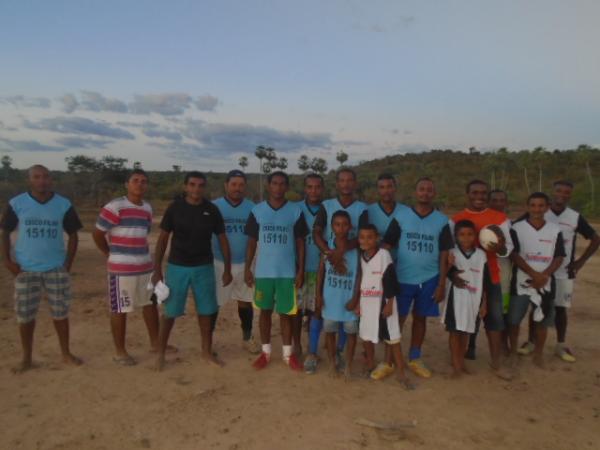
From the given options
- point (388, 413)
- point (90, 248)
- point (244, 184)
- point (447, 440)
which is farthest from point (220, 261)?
point (90, 248)

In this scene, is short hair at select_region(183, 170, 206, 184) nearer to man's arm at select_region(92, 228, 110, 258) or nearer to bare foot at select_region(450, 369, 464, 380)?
man's arm at select_region(92, 228, 110, 258)

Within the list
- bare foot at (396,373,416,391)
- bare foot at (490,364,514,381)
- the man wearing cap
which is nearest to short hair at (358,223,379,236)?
bare foot at (396,373,416,391)

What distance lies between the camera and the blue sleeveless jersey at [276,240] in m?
4.41

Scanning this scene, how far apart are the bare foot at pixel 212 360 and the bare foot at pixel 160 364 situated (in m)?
0.43

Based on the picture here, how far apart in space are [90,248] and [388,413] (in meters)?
11.1

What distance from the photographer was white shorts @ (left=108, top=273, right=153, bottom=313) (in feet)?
14.6

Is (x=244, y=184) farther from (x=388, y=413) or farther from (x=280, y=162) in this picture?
(x=280, y=162)

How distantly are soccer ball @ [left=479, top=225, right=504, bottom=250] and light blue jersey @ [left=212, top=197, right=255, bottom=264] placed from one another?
2424 millimetres

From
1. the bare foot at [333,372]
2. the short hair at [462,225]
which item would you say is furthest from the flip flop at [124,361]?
the short hair at [462,225]

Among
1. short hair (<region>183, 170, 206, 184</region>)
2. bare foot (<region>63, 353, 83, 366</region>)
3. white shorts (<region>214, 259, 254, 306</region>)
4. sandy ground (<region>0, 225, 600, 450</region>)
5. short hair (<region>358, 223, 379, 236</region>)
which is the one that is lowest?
sandy ground (<region>0, 225, 600, 450</region>)

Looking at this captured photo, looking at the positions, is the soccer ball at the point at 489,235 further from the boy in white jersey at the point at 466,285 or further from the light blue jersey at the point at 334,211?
the light blue jersey at the point at 334,211

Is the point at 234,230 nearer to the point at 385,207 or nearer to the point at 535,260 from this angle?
the point at 385,207

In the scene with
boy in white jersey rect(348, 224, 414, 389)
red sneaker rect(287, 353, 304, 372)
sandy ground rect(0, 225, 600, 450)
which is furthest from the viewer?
red sneaker rect(287, 353, 304, 372)

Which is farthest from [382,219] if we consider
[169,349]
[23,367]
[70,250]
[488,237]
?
[23,367]
